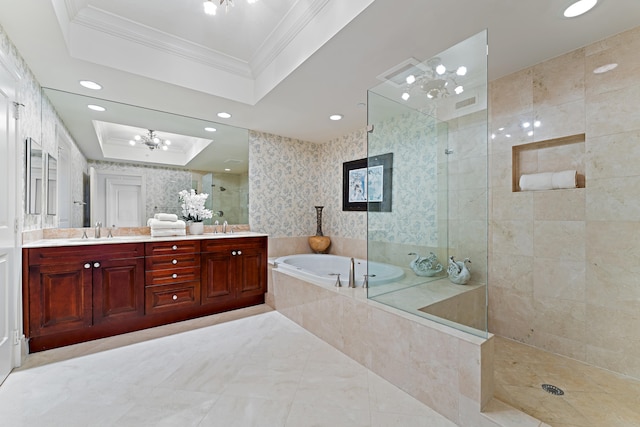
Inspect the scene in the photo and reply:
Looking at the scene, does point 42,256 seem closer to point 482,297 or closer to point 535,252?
point 482,297

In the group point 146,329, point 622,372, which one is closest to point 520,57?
point 622,372

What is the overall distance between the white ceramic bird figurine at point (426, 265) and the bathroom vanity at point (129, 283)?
186cm

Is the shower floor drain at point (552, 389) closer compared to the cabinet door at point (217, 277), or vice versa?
the shower floor drain at point (552, 389)

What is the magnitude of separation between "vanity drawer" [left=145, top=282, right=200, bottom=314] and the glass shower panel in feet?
6.24

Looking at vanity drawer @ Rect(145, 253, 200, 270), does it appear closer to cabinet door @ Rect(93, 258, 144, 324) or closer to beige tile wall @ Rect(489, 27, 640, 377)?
cabinet door @ Rect(93, 258, 144, 324)

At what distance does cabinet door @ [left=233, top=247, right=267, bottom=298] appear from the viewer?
326 cm

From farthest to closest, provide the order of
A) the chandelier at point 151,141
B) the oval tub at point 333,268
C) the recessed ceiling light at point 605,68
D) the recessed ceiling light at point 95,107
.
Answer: the chandelier at point 151,141 → the recessed ceiling light at point 95,107 → the oval tub at point 333,268 → the recessed ceiling light at point 605,68

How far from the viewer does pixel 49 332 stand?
2.22 metres

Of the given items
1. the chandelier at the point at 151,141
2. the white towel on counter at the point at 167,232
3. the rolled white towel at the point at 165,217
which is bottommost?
the white towel on counter at the point at 167,232

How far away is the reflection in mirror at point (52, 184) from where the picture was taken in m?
2.50

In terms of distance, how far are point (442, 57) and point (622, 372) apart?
2.48 metres

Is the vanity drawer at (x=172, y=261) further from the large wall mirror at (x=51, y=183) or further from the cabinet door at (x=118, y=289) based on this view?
the large wall mirror at (x=51, y=183)

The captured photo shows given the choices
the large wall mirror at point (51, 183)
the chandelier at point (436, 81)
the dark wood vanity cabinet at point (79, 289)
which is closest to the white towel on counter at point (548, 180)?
the chandelier at point (436, 81)

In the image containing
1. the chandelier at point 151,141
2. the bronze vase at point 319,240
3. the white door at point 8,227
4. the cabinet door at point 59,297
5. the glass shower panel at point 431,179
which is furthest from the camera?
the bronze vase at point 319,240
